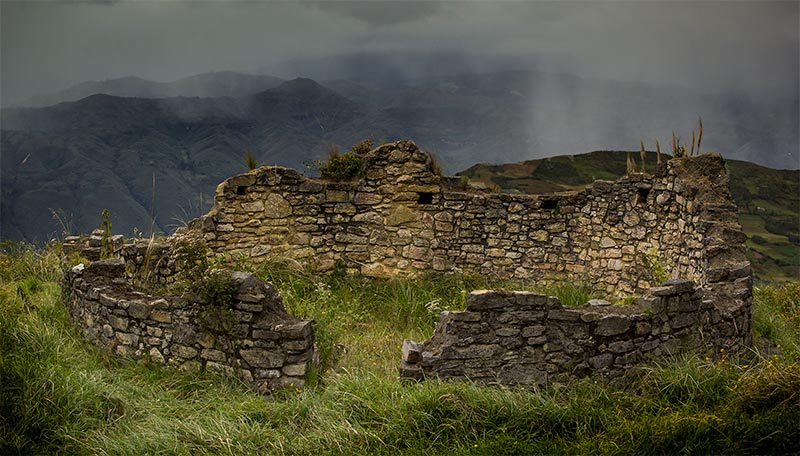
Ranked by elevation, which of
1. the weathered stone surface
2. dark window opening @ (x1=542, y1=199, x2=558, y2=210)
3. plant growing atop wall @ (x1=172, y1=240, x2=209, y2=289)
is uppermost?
dark window opening @ (x1=542, y1=199, x2=558, y2=210)

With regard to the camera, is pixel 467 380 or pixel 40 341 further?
pixel 40 341

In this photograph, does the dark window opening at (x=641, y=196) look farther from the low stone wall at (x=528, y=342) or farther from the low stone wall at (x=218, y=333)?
the low stone wall at (x=218, y=333)

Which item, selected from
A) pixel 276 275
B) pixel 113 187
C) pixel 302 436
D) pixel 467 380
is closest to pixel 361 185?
pixel 276 275

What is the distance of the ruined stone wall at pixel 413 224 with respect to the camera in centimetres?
1096

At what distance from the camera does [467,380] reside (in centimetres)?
614

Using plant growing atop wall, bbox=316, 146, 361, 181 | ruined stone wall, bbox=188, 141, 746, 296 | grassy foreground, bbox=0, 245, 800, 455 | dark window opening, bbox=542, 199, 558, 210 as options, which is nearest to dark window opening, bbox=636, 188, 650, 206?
ruined stone wall, bbox=188, 141, 746, 296

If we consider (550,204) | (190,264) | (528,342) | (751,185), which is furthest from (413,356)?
(751,185)

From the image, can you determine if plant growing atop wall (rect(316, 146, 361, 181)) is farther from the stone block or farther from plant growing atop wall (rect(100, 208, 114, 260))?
the stone block

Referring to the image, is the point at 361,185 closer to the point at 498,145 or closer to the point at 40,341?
the point at 40,341

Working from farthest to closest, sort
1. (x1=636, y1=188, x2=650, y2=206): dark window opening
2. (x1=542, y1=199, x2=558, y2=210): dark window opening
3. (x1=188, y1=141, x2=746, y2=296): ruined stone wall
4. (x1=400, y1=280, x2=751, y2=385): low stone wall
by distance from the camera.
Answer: (x1=542, y1=199, x2=558, y2=210): dark window opening → (x1=188, y1=141, x2=746, y2=296): ruined stone wall → (x1=636, y1=188, x2=650, y2=206): dark window opening → (x1=400, y1=280, x2=751, y2=385): low stone wall

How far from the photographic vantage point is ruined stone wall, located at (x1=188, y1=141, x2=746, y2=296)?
10961 mm

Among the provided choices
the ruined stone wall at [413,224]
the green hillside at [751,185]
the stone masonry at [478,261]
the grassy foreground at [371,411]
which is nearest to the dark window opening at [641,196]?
the stone masonry at [478,261]

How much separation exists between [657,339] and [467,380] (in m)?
2.16

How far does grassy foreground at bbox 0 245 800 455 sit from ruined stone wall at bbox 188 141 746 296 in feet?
14.0
